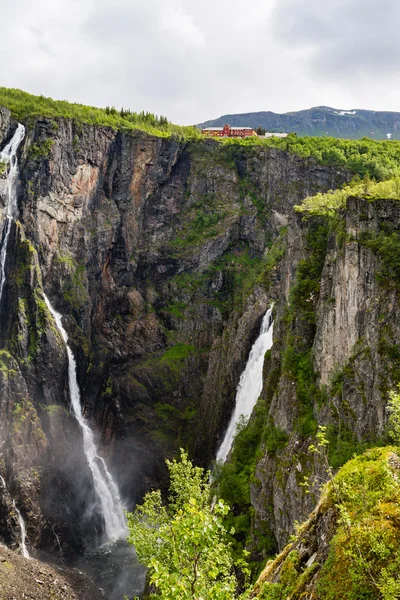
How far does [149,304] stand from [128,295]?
109 inches

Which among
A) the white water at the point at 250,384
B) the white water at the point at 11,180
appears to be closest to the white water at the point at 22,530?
the white water at the point at 250,384

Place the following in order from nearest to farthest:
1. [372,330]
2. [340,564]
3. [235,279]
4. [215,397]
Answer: [340,564] → [372,330] → [215,397] → [235,279]

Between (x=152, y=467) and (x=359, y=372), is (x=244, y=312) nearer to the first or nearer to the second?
(x=152, y=467)

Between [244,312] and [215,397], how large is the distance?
9.00 m

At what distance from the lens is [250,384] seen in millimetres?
44469

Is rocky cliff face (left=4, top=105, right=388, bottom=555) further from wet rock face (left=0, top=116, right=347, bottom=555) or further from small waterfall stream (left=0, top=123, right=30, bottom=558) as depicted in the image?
small waterfall stream (left=0, top=123, right=30, bottom=558)

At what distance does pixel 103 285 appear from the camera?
198 feet

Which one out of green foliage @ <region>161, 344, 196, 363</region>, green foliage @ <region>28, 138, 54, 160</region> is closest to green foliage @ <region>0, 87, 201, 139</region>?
green foliage @ <region>28, 138, 54, 160</region>

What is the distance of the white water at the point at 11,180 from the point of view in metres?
51.5

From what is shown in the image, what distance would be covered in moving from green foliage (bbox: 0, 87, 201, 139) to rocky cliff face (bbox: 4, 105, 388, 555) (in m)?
1.93

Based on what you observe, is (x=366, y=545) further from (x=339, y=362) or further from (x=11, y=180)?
(x=11, y=180)

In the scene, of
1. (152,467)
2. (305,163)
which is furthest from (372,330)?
(305,163)

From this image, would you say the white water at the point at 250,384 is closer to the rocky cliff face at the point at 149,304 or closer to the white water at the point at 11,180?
the rocky cliff face at the point at 149,304

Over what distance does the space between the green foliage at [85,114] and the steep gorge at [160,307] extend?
1.84 m
